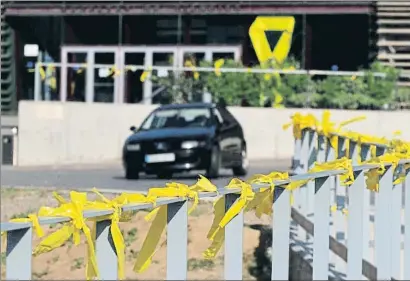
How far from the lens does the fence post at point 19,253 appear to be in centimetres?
293

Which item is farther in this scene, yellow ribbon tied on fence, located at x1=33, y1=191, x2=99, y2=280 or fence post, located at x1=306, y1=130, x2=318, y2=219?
fence post, located at x1=306, y1=130, x2=318, y2=219

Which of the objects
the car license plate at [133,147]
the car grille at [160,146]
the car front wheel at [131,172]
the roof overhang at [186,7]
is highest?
the roof overhang at [186,7]

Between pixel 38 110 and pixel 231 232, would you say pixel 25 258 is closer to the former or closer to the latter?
pixel 231 232

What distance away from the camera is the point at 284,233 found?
4.54m

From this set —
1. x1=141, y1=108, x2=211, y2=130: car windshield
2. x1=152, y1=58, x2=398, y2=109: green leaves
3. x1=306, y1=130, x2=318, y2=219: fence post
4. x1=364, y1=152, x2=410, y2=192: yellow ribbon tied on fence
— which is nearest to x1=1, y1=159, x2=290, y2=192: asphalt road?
x1=141, y1=108, x2=211, y2=130: car windshield

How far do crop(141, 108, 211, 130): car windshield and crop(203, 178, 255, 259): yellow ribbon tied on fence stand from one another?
1213 centimetres

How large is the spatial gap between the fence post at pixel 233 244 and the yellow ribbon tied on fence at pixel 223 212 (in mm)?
23

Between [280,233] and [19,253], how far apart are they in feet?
5.83

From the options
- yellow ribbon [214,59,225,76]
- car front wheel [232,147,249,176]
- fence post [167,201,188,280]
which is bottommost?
car front wheel [232,147,249,176]

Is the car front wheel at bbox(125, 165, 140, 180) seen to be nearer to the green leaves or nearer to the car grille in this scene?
the car grille

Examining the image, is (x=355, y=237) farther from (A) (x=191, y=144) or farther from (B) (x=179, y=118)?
(B) (x=179, y=118)

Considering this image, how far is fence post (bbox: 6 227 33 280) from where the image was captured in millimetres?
2932

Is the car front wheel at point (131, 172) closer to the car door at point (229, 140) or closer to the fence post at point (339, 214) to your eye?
the car door at point (229, 140)

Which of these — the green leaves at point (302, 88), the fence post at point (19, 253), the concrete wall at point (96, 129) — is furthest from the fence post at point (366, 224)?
the green leaves at point (302, 88)
